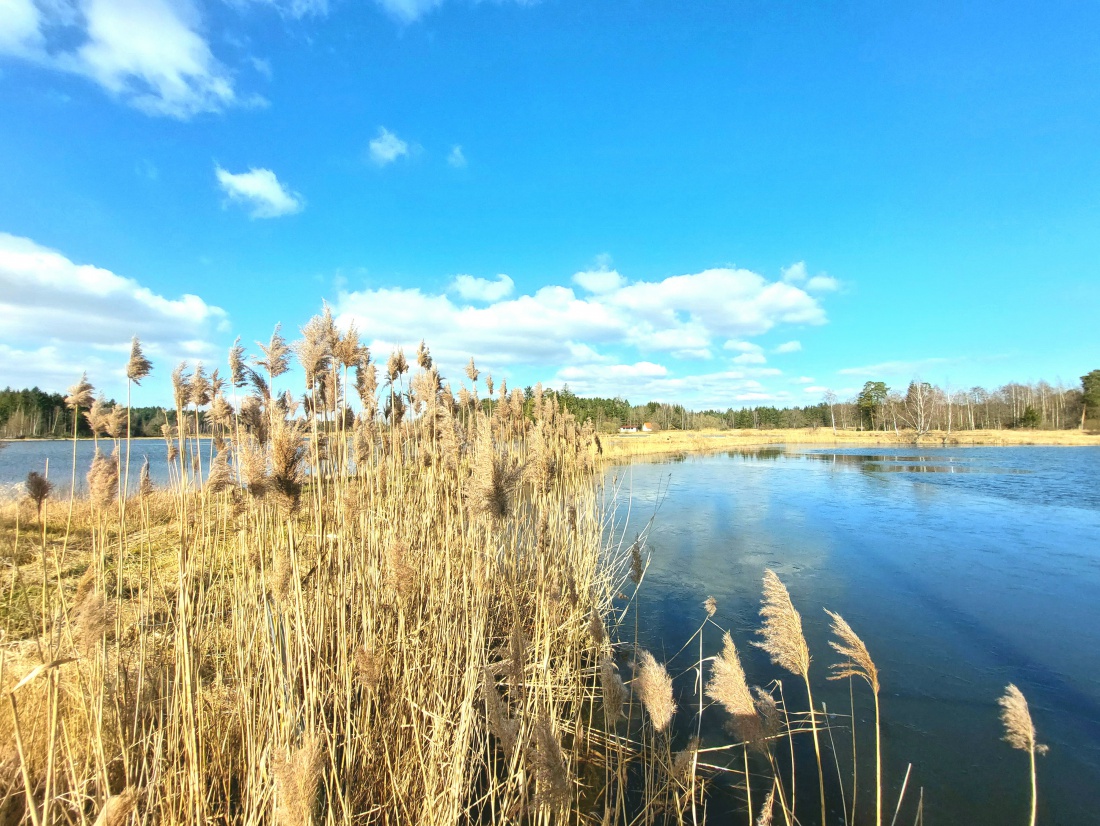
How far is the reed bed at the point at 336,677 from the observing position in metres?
2.08

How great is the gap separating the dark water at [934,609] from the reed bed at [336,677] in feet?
2.33

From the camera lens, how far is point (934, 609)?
682 cm

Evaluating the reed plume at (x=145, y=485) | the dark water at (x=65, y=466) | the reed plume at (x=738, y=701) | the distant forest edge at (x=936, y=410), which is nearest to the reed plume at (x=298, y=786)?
the reed plume at (x=738, y=701)

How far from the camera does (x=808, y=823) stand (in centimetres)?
335

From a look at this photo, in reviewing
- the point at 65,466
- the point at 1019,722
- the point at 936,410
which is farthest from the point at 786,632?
the point at 936,410

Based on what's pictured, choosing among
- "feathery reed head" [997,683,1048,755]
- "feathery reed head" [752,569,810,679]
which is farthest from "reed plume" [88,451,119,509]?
"feathery reed head" [997,683,1048,755]

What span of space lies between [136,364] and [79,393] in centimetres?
75

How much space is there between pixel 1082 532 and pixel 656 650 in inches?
459

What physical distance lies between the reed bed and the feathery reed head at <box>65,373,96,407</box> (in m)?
0.02

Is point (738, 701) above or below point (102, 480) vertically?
below

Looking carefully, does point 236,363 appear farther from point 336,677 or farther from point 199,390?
point 336,677

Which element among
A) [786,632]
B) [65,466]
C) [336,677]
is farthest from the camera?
[65,466]

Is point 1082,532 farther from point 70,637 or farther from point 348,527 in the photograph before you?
point 70,637

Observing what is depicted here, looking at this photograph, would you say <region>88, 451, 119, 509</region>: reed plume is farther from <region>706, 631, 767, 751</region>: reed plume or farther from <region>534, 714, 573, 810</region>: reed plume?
<region>706, 631, 767, 751</region>: reed plume
